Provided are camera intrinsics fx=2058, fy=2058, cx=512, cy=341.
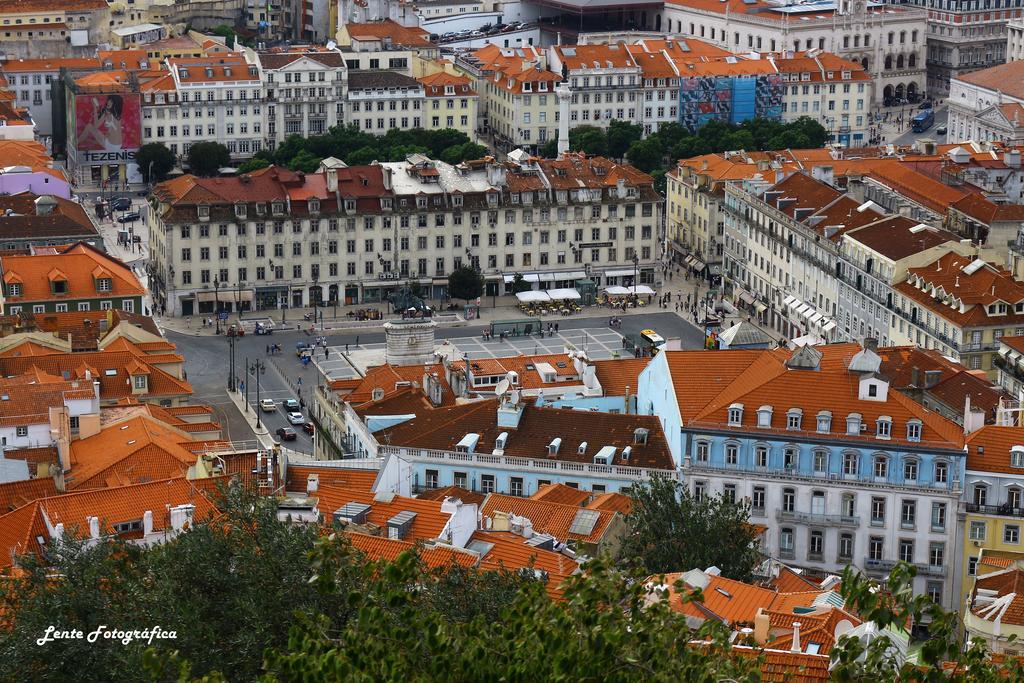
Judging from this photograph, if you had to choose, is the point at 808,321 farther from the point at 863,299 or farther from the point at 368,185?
the point at 368,185

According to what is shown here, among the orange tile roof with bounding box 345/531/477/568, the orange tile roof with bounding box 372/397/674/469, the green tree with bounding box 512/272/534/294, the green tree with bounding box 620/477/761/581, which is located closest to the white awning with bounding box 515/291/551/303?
the green tree with bounding box 512/272/534/294

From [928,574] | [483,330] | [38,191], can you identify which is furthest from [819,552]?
[38,191]

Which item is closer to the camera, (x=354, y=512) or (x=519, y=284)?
(x=354, y=512)

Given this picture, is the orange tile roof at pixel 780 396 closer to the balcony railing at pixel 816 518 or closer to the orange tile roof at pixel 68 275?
the balcony railing at pixel 816 518

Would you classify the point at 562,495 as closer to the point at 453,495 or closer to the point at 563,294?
the point at 453,495

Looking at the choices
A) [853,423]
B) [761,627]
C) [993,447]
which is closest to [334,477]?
[853,423]

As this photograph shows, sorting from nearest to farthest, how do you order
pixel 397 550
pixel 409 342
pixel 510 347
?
pixel 397 550, pixel 409 342, pixel 510 347
